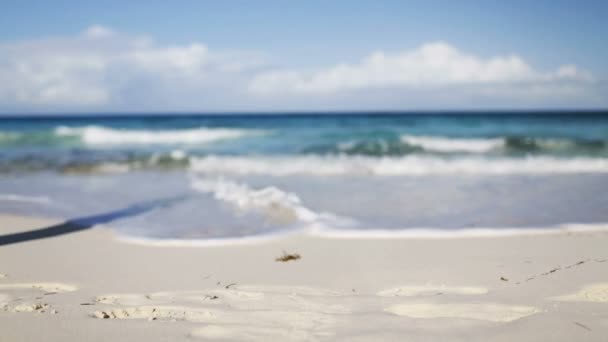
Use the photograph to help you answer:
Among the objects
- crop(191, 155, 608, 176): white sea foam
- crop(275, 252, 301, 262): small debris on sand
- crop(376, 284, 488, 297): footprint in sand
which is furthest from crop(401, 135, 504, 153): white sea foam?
crop(376, 284, 488, 297): footprint in sand

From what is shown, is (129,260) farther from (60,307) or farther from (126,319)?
(126,319)

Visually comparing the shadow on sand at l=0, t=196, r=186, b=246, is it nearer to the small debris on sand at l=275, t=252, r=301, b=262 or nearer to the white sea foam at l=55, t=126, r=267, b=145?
the small debris on sand at l=275, t=252, r=301, b=262

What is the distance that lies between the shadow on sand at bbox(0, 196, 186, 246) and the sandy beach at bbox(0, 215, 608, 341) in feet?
0.85

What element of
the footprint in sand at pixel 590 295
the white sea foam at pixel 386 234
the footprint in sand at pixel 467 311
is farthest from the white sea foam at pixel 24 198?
the footprint in sand at pixel 590 295

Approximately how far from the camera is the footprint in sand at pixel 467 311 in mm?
2750

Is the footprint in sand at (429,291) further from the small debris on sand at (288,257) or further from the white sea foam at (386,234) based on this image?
the white sea foam at (386,234)

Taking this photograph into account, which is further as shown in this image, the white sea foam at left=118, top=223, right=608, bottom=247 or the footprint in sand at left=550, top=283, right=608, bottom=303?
the white sea foam at left=118, top=223, right=608, bottom=247

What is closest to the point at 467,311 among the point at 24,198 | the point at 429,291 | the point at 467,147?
the point at 429,291

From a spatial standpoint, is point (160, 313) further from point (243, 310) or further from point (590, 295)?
point (590, 295)

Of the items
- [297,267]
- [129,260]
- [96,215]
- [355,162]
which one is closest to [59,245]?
[129,260]

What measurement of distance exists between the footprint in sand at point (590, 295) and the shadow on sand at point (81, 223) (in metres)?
5.33

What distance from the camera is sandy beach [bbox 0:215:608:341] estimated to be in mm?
2512

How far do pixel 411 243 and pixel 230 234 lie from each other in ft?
6.83

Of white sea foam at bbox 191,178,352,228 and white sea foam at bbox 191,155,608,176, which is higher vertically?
white sea foam at bbox 191,155,608,176
